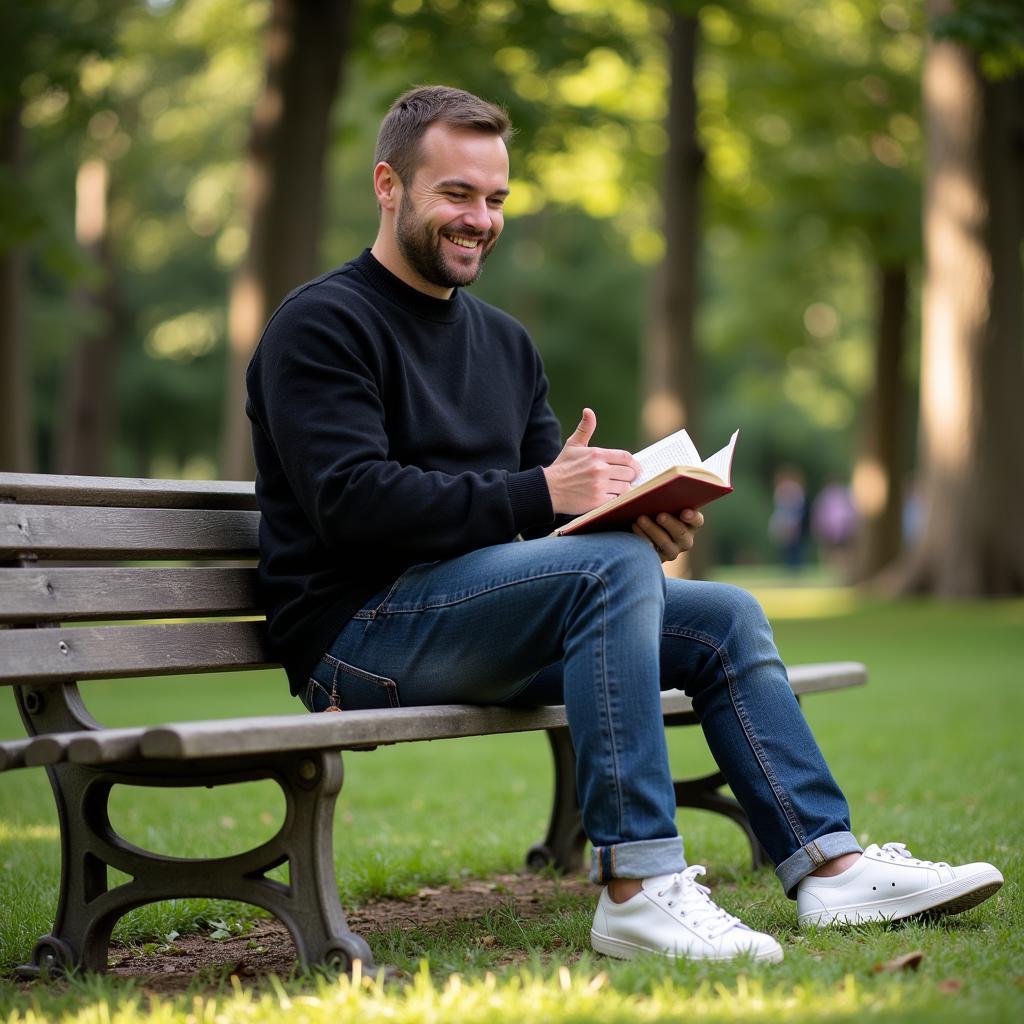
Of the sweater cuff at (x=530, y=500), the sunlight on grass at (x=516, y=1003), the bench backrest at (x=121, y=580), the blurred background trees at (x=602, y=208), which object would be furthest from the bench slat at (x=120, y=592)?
the blurred background trees at (x=602, y=208)

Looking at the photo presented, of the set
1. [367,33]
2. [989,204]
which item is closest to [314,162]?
[367,33]

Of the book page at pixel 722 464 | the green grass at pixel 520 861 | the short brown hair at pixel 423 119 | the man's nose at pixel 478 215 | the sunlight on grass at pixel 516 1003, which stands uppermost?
the short brown hair at pixel 423 119

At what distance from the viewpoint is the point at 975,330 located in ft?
53.5

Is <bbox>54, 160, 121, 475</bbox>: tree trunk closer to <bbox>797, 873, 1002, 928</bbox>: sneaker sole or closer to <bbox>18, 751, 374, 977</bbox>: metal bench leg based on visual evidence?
<bbox>18, 751, 374, 977</bbox>: metal bench leg

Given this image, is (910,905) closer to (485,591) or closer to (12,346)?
(485,591)

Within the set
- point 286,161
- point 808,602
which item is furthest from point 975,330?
point 286,161

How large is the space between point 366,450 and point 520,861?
1942mm

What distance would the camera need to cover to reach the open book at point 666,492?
3.37 m

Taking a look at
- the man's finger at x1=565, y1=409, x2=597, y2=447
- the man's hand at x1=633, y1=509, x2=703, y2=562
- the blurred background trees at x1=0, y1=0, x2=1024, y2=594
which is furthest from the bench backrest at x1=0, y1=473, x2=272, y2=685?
the blurred background trees at x1=0, y1=0, x2=1024, y2=594

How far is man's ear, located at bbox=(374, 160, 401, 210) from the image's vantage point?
3949 mm

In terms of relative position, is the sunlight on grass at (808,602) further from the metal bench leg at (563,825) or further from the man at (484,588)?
the man at (484,588)

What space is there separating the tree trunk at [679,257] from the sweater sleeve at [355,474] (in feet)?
49.6

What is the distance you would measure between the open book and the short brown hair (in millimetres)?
933

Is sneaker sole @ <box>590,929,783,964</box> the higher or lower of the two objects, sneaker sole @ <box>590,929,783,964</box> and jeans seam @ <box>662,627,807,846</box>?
the lower
